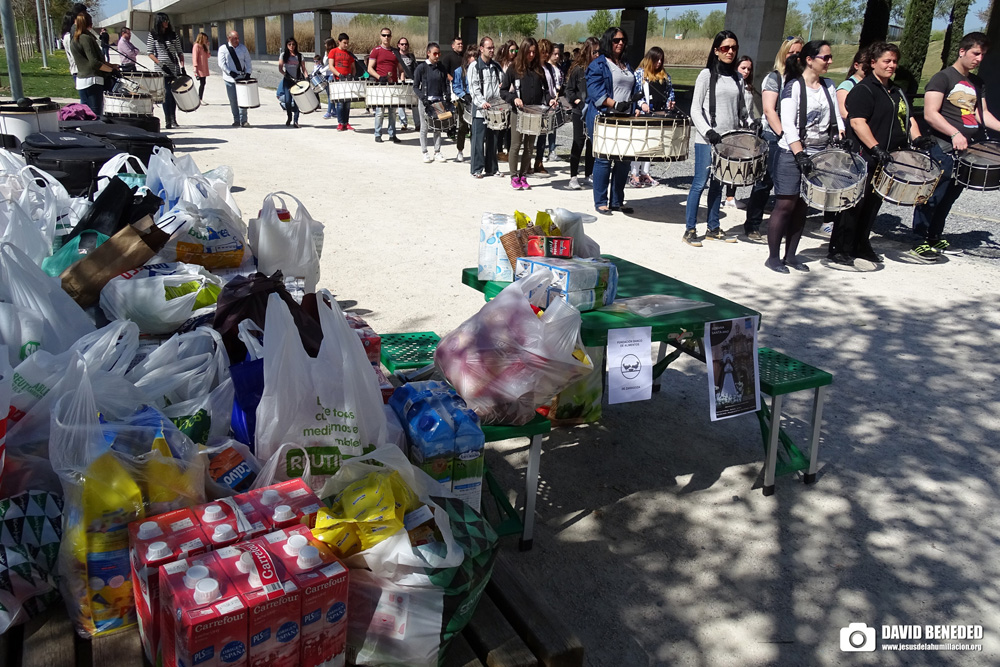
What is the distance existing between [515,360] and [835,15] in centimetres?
6968

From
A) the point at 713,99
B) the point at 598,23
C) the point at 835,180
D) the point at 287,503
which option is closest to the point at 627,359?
the point at 287,503

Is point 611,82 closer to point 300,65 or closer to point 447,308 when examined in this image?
point 447,308

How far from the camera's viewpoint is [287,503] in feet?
6.56

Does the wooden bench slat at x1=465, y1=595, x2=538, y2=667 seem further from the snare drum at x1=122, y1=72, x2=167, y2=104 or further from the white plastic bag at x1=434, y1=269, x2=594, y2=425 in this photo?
the snare drum at x1=122, y1=72, x2=167, y2=104

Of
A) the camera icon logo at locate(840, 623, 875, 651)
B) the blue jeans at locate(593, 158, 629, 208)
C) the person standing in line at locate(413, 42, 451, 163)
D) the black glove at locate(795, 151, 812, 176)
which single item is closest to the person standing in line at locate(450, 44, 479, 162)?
the person standing in line at locate(413, 42, 451, 163)

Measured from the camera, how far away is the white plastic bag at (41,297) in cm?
276

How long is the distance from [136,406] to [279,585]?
2.88ft

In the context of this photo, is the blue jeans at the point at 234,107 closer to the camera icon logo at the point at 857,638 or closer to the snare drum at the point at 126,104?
the snare drum at the point at 126,104

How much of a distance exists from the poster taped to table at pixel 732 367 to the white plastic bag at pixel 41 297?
2.44 meters

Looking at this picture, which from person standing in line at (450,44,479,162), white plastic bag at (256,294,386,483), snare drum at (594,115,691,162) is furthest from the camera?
person standing in line at (450,44,479,162)

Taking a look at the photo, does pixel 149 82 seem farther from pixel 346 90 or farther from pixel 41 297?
pixel 41 297

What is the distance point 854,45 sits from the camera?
5569cm

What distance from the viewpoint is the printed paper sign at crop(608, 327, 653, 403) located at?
3062mm

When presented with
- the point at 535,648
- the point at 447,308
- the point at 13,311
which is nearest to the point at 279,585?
the point at 535,648
